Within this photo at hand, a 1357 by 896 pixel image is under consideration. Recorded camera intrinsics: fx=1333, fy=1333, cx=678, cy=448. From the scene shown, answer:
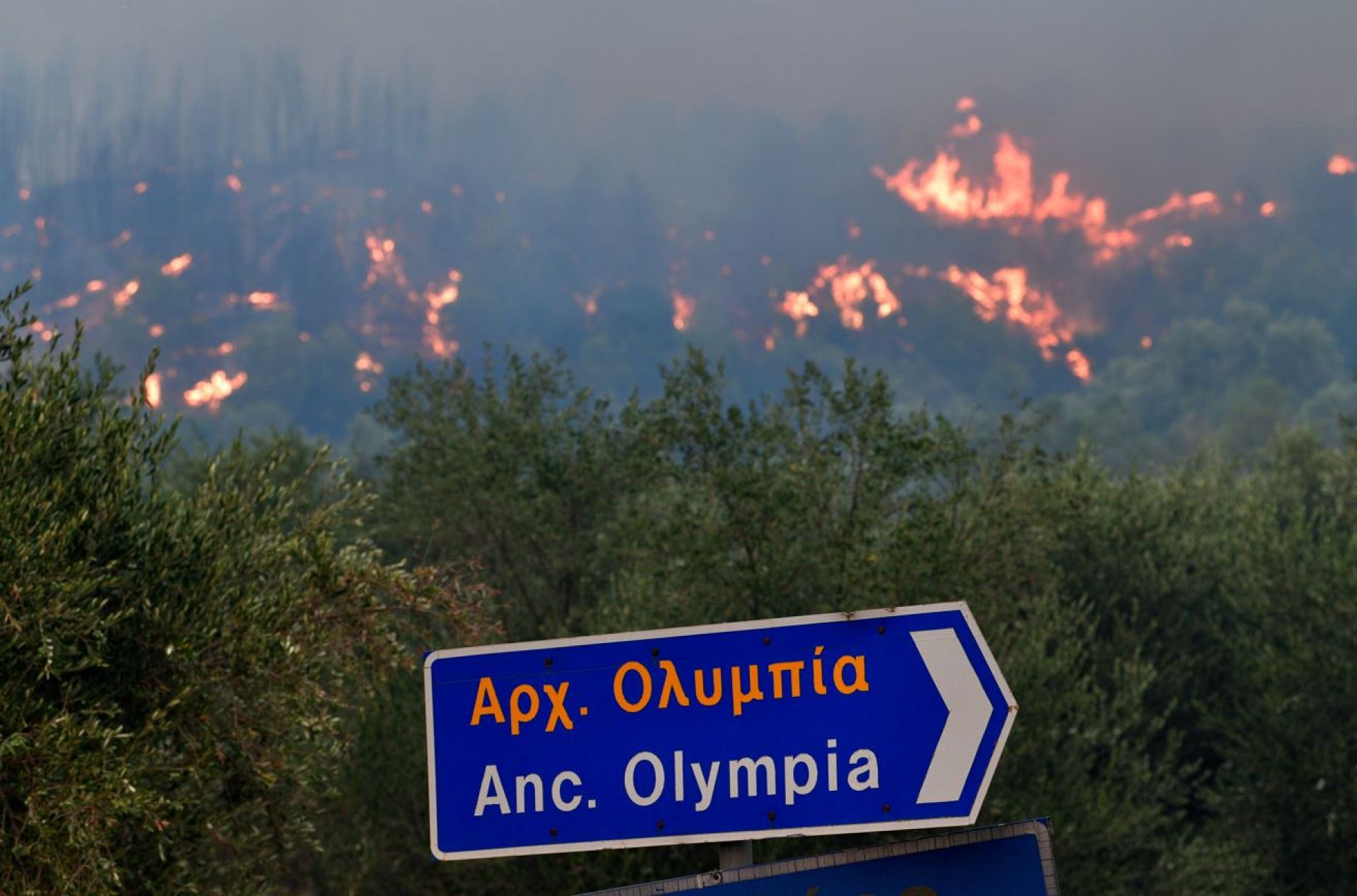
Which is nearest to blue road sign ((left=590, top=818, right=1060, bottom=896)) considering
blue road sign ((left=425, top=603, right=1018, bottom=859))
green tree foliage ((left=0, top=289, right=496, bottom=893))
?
blue road sign ((left=425, top=603, right=1018, bottom=859))

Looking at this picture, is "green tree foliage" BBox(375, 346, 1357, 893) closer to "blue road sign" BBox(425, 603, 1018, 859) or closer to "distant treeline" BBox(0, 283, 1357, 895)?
"distant treeline" BBox(0, 283, 1357, 895)

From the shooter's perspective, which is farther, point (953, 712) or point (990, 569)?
point (990, 569)

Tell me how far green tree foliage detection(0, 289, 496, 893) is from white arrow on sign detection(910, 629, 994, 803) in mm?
10176

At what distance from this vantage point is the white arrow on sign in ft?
12.9

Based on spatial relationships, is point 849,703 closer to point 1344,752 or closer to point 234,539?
point 234,539

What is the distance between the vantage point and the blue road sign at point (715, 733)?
396cm

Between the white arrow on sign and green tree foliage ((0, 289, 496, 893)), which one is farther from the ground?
the white arrow on sign

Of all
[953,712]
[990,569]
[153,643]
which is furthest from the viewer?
[990,569]

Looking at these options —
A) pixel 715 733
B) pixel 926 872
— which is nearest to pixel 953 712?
pixel 926 872

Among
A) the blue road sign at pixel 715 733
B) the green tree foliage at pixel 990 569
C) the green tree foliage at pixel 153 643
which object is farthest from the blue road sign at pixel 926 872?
the green tree foliage at pixel 990 569

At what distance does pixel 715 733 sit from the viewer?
4098 mm

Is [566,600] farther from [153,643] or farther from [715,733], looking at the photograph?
[715,733]

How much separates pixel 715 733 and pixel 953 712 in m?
0.72

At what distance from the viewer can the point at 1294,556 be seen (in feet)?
123
